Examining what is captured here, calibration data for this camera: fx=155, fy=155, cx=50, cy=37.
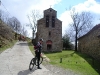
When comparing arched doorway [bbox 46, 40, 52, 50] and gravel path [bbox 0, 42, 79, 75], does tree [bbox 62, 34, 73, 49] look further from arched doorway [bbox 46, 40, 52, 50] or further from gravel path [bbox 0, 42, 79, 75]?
gravel path [bbox 0, 42, 79, 75]

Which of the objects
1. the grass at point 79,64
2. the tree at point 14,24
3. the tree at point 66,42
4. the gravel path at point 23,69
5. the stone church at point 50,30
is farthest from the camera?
the tree at point 14,24

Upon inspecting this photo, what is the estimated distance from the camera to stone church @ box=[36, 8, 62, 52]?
41.8m

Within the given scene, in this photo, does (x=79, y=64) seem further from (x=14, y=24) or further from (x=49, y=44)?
(x=14, y=24)

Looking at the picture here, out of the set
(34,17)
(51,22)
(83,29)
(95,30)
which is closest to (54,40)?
(51,22)

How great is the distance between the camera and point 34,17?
60281 millimetres

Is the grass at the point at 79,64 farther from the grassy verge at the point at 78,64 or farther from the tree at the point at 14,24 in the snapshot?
the tree at the point at 14,24

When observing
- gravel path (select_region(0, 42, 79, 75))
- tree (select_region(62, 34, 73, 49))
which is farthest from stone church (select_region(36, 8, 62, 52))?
gravel path (select_region(0, 42, 79, 75))

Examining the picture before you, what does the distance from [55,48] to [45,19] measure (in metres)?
8.34

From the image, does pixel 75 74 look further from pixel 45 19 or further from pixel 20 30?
pixel 20 30

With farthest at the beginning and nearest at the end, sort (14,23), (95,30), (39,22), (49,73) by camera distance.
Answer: (14,23), (39,22), (95,30), (49,73)

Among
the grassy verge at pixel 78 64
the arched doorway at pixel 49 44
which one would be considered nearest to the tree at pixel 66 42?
the arched doorway at pixel 49 44

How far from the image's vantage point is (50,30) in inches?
1655

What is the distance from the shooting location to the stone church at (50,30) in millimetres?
41812

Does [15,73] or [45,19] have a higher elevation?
[45,19]
